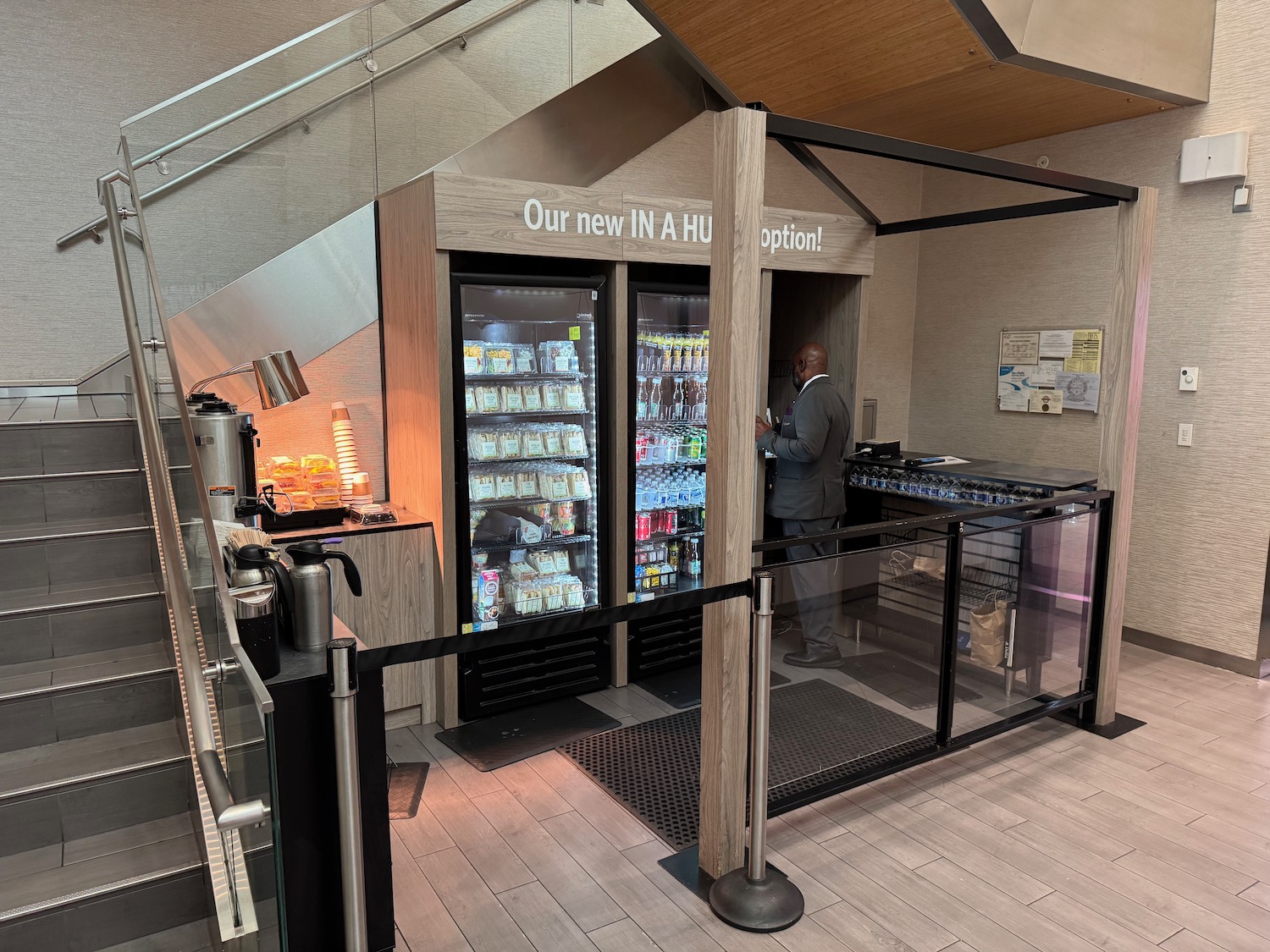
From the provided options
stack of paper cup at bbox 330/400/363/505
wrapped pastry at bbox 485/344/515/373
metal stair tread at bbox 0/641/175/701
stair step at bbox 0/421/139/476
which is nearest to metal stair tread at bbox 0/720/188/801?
metal stair tread at bbox 0/641/175/701

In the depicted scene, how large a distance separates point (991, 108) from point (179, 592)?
15.9 ft

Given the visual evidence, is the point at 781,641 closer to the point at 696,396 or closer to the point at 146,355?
the point at 696,396

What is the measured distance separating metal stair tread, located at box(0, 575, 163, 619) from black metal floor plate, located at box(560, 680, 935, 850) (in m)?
1.83

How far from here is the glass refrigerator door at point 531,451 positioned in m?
4.15

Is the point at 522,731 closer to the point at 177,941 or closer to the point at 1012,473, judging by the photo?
the point at 177,941

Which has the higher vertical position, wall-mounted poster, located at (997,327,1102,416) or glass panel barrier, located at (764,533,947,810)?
wall-mounted poster, located at (997,327,1102,416)

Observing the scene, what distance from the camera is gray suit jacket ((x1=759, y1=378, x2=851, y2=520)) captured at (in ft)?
15.4

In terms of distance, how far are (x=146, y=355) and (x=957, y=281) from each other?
205 inches

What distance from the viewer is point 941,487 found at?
189 inches

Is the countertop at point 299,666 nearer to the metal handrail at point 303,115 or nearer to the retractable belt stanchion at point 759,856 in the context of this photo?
the retractable belt stanchion at point 759,856

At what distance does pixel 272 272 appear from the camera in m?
4.01

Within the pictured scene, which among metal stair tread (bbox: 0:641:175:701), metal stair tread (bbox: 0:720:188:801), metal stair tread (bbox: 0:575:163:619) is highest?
Result: metal stair tread (bbox: 0:575:163:619)

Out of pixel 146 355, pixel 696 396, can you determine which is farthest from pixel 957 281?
pixel 146 355

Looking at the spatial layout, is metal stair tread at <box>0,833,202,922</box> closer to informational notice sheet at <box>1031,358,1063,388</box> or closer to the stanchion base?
the stanchion base
